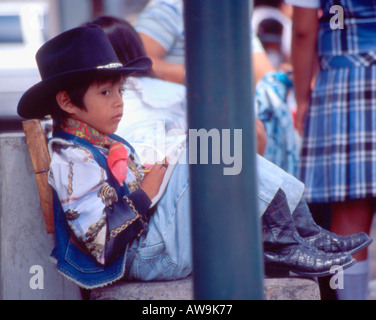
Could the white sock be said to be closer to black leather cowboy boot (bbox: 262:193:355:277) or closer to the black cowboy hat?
black leather cowboy boot (bbox: 262:193:355:277)

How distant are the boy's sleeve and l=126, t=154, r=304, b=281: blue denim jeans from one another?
0.08 metres

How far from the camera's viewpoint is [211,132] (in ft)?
4.79

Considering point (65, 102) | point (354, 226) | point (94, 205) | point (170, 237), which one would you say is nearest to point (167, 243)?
point (170, 237)

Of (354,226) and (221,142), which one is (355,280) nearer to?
(354,226)

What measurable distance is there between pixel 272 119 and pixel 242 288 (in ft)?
6.53

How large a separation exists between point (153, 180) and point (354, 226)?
100cm

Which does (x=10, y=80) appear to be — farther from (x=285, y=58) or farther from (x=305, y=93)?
(x=305, y=93)

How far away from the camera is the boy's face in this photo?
2234 mm

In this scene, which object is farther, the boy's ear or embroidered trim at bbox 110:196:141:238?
the boy's ear

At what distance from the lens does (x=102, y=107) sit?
2.24m

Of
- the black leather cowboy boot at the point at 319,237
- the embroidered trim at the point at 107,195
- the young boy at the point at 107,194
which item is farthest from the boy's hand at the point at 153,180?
the black leather cowboy boot at the point at 319,237

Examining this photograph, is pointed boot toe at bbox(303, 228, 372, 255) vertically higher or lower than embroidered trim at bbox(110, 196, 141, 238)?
lower

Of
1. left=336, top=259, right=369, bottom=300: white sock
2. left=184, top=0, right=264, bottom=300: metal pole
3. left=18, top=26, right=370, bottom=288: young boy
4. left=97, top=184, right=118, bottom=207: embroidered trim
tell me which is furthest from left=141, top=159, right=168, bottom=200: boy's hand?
left=336, top=259, right=369, bottom=300: white sock
